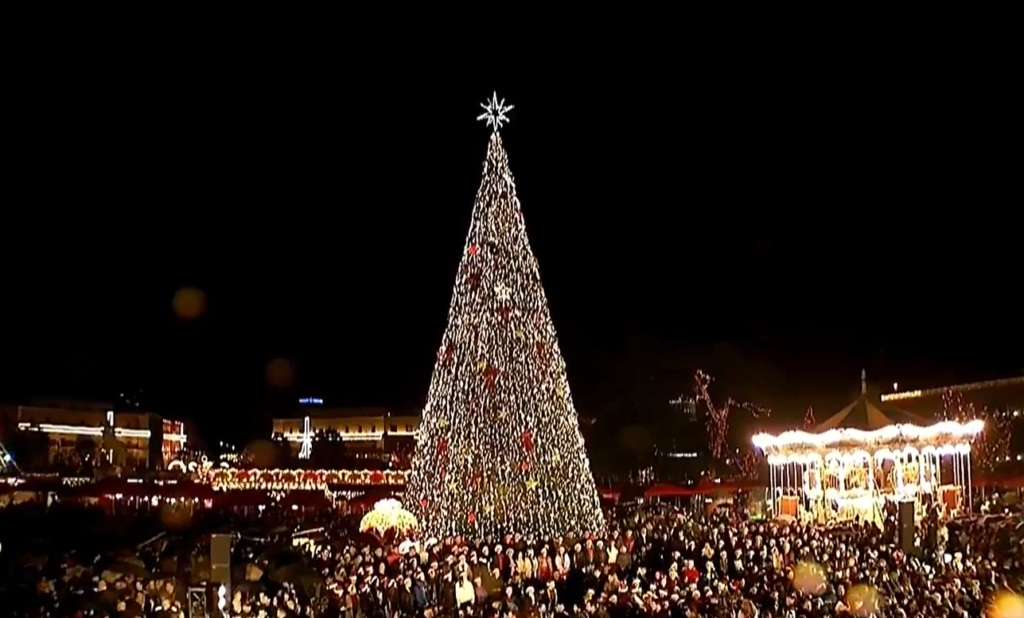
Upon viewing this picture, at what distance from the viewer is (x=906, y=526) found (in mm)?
20281

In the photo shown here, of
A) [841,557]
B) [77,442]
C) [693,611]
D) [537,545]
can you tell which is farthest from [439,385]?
[77,442]

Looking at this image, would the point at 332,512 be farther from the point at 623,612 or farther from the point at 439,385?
the point at 623,612

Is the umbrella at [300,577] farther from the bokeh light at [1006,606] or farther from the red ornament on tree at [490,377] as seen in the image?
the bokeh light at [1006,606]

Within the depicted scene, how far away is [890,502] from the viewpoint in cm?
2827

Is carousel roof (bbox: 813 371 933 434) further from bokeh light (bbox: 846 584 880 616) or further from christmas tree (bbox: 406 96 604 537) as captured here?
bokeh light (bbox: 846 584 880 616)

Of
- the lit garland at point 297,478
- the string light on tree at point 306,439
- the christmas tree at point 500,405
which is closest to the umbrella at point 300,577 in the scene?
the christmas tree at point 500,405

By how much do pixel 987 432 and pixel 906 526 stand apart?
32.1m

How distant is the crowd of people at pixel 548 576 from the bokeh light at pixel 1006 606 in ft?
0.58

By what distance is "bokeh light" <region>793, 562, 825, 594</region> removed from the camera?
1496 centimetres

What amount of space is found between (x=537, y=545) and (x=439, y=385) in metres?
4.84

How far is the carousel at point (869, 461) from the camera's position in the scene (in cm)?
3041

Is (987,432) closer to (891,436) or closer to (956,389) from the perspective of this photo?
(956,389)

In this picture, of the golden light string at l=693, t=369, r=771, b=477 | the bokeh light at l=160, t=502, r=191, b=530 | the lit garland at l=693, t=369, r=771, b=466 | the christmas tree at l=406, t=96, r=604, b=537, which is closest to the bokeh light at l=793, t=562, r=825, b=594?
the christmas tree at l=406, t=96, r=604, b=537

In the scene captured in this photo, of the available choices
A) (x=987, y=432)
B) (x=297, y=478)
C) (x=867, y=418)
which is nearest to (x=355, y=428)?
(x=297, y=478)
